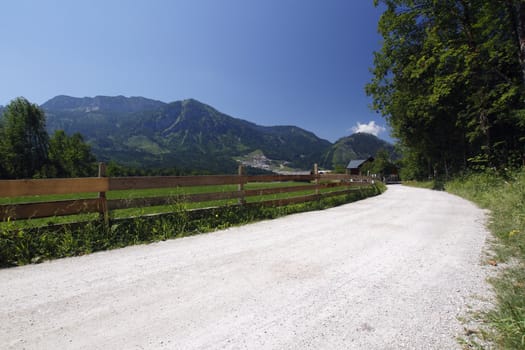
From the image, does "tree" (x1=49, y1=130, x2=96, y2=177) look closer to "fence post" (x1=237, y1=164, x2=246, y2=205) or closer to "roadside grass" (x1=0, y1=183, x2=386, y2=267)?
"fence post" (x1=237, y1=164, x2=246, y2=205)

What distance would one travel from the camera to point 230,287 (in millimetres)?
2430

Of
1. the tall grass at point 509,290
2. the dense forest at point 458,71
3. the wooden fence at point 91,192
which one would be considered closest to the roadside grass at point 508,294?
the tall grass at point 509,290

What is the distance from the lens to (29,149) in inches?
1961

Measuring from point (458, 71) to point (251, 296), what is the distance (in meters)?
16.9

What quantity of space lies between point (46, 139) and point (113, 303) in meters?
72.6

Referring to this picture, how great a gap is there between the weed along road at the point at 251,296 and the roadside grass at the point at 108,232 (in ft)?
1.17

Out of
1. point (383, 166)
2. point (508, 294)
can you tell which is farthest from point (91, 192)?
point (383, 166)

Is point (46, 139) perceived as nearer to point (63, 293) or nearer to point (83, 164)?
point (83, 164)

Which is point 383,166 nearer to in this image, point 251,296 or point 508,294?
point 508,294

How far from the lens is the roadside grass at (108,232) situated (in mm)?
3385

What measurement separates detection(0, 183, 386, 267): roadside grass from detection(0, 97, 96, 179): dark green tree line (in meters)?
60.7

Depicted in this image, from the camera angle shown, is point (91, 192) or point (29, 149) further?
point (29, 149)

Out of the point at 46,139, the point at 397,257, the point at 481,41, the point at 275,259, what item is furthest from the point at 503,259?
the point at 46,139

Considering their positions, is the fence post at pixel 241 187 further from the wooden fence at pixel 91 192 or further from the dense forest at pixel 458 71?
the dense forest at pixel 458 71
